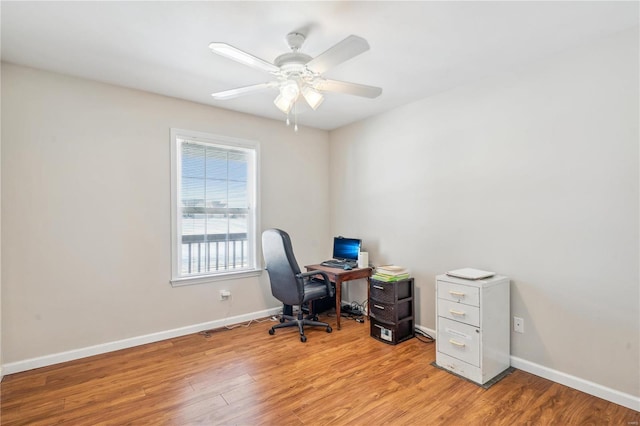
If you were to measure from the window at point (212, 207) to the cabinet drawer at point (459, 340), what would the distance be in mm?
2187

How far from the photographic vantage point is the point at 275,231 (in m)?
3.08

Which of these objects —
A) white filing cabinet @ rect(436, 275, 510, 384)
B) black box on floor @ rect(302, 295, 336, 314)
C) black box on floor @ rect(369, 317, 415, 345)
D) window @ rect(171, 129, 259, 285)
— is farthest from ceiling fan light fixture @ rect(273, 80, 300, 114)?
black box on floor @ rect(302, 295, 336, 314)

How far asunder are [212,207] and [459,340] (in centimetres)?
275

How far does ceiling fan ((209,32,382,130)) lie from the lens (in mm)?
1673

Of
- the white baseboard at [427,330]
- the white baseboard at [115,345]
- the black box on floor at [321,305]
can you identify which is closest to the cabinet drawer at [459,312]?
the white baseboard at [427,330]

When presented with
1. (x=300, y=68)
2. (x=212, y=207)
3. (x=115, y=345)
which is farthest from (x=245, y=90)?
(x=115, y=345)

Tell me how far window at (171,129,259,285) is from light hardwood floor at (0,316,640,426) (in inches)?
A: 35.0

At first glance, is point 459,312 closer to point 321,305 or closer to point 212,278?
point 321,305

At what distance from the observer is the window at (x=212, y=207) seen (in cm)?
321


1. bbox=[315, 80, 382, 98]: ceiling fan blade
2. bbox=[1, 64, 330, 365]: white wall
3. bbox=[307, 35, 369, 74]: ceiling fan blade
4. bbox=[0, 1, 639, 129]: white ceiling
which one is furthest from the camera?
bbox=[1, 64, 330, 365]: white wall

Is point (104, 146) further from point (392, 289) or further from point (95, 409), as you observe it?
point (392, 289)

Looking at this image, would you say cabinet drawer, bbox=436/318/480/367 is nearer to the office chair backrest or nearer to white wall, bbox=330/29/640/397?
white wall, bbox=330/29/640/397

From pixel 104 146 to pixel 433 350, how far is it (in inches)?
141

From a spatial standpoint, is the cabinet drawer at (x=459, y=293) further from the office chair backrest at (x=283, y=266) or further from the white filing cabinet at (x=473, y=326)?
the office chair backrest at (x=283, y=266)
